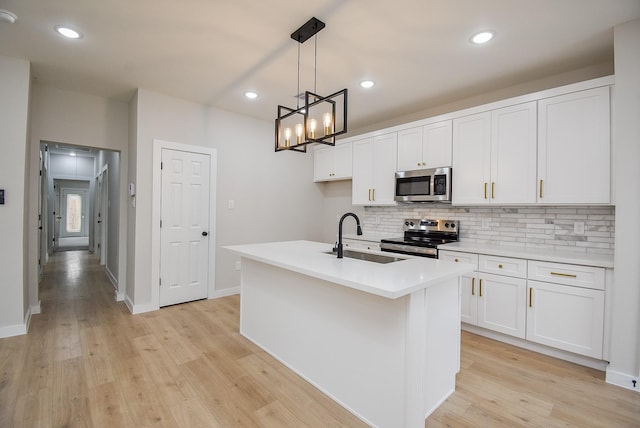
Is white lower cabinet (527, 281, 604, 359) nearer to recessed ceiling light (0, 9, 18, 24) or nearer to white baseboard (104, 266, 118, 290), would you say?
recessed ceiling light (0, 9, 18, 24)

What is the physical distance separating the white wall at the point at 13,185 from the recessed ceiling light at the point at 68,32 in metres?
0.87

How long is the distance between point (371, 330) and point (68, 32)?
3226 mm

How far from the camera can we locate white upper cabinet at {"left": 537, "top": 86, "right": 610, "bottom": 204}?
2.45 metres

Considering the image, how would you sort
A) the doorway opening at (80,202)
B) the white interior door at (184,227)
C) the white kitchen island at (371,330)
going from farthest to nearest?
the doorway opening at (80,202) → the white interior door at (184,227) → the white kitchen island at (371,330)

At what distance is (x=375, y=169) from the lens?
4.29m

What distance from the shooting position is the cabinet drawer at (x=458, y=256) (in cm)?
300

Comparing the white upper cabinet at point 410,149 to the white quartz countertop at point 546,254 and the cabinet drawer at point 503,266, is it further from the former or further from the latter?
the cabinet drawer at point 503,266

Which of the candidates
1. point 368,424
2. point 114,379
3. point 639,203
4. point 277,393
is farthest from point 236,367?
point 639,203

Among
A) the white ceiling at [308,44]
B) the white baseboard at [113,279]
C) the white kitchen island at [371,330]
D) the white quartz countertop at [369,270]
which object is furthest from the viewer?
the white baseboard at [113,279]

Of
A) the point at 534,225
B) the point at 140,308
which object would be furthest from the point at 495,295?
the point at 140,308

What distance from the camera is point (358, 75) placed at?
3.05 m

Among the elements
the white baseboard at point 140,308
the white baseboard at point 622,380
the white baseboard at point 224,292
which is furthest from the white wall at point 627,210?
the white baseboard at point 140,308

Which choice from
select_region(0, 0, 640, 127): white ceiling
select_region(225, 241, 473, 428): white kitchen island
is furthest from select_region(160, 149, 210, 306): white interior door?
select_region(225, 241, 473, 428): white kitchen island

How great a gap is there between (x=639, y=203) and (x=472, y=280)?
1.38m
